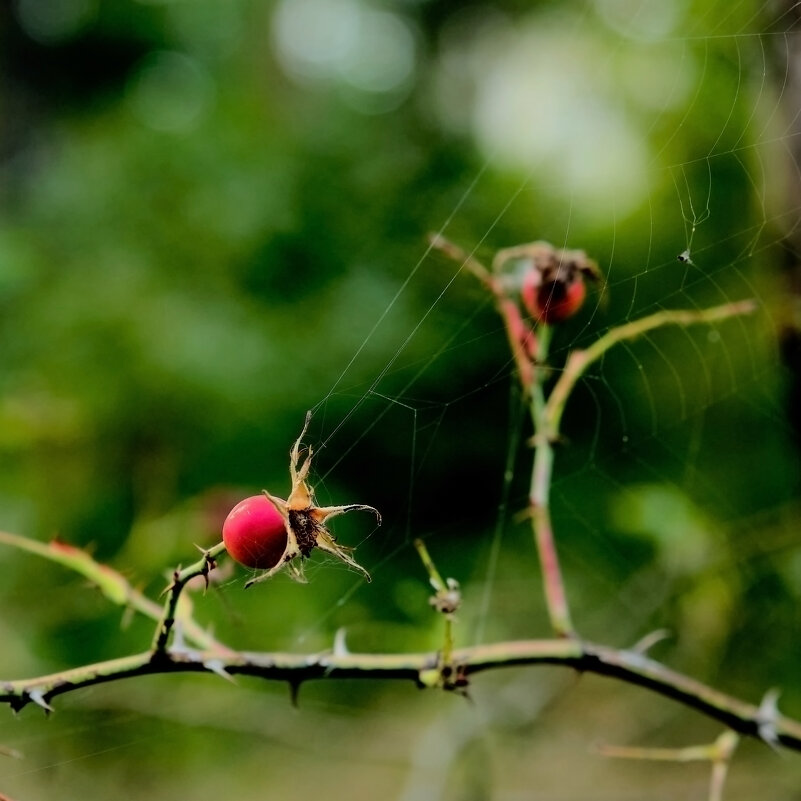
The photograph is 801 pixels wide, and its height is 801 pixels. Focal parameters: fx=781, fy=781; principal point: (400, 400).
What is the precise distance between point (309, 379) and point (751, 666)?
1.62 m

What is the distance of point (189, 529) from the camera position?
5.54 ft

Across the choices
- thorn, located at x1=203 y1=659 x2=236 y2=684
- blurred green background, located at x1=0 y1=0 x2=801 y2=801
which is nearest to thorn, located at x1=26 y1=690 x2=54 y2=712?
thorn, located at x1=203 y1=659 x2=236 y2=684

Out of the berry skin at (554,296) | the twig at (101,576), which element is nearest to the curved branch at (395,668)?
the twig at (101,576)

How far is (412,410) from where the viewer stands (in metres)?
1.53

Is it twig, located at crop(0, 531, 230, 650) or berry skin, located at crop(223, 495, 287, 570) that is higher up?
twig, located at crop(0, 531, 230, 650)

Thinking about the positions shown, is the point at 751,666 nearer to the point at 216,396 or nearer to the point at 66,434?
the point at 216,396

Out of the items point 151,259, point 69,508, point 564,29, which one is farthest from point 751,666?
point 564,29

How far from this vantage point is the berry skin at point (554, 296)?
3.34ft

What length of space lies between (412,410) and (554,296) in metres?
0.54

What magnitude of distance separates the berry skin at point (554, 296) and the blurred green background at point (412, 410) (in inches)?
8.8

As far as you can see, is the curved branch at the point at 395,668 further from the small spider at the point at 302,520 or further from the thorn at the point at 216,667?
the small spider at the point at 302,520

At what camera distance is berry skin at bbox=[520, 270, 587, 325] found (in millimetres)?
1018

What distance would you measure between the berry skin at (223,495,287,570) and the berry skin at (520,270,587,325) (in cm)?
56

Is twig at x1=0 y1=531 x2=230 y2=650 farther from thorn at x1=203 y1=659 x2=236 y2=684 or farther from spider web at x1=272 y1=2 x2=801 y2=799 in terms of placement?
spider web at x1=272 y1=2 x2=801 y2=799
